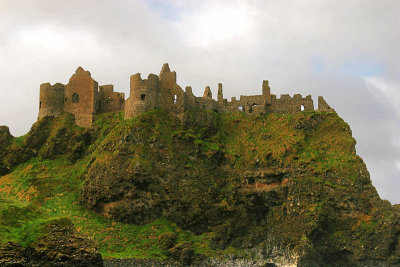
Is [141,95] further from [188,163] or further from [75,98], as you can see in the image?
[188,163]

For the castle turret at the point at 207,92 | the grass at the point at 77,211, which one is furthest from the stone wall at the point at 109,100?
the castle turret at the point at 207,92

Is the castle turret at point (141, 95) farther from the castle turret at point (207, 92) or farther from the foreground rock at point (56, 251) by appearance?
the foreground rock at point (56, 251)

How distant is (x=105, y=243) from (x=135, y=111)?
76.2 ft

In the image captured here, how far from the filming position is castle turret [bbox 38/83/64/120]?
9388 centimetres

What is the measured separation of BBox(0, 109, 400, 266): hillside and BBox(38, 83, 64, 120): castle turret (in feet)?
8.62

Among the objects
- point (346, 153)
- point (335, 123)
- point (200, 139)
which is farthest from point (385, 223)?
point (200, 139)

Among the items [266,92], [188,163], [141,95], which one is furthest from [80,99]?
→ [266,92]

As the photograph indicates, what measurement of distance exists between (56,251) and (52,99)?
49.1 metres

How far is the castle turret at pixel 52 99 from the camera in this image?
9388 cm

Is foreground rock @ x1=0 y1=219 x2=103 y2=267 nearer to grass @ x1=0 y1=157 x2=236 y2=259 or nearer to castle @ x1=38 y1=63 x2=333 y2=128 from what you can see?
grass @ x1=0 y1=157 x2=236 y2=259

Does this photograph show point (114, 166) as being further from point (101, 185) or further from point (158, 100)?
point (158, 100)

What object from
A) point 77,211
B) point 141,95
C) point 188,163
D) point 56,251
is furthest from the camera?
point 141,95

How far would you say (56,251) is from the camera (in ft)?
161

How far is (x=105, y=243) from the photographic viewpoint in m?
71.5
